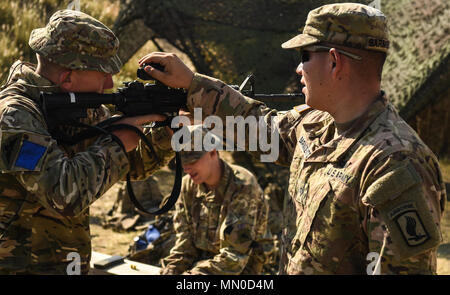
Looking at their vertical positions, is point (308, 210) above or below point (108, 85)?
below

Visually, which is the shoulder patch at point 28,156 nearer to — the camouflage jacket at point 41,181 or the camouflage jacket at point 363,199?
the camouflage jacket at point 41,181

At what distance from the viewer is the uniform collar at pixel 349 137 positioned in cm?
259

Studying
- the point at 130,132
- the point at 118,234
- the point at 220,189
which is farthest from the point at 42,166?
the point at 118,234

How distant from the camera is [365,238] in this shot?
8.17ft

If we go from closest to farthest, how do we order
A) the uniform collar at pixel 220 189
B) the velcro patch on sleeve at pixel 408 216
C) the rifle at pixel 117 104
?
the velcro patch on sleeve at pixel 408 216, the rifle at pixel 117 104, the uniform collar at pixel 220 189

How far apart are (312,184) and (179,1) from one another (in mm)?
6118

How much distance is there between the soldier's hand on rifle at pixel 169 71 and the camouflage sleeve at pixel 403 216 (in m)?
1.17

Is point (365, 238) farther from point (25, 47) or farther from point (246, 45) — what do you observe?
point (25, 47)

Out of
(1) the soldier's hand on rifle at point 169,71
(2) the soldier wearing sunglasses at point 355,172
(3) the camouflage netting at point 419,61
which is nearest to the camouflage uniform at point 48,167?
(1) the soldier's hand on rifle at point 169,71

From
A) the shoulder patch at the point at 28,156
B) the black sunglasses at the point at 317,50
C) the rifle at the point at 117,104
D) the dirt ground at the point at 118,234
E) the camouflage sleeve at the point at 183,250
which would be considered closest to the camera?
the black sunglasses at the point at 317,50

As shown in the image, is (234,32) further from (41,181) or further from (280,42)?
(41,181)

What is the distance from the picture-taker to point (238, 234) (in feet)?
16.1

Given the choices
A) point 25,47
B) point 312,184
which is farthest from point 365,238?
point 25,47

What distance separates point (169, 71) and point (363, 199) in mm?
1241
